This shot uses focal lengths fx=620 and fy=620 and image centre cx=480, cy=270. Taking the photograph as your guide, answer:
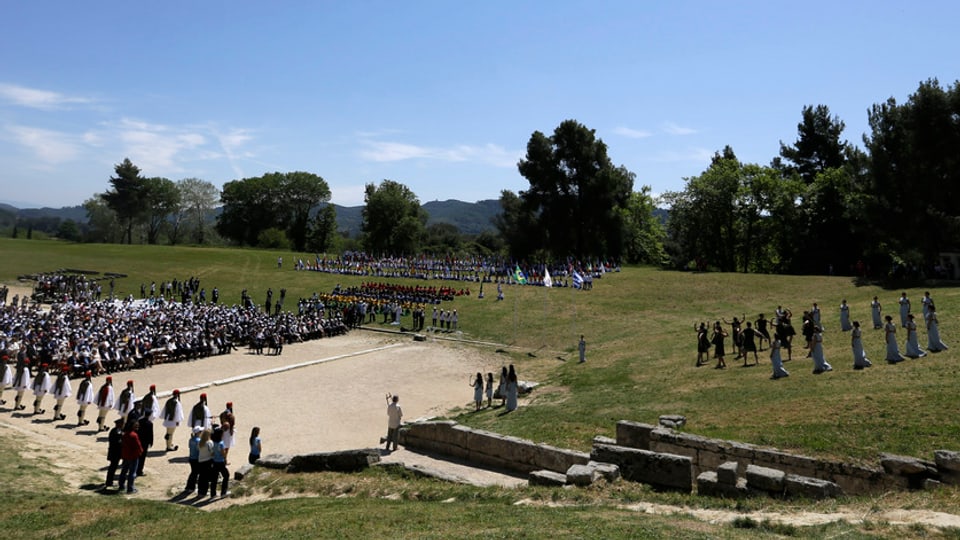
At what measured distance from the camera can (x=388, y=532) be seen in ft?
29.1

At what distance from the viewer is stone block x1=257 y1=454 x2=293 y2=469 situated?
13.9 m

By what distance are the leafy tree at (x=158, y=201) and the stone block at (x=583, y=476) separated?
101345 mm

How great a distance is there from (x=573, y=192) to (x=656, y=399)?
50895 mm

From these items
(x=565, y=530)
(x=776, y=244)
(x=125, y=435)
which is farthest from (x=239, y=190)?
(x=565, y=530)

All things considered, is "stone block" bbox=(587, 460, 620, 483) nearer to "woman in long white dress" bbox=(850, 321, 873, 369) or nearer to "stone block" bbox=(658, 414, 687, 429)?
"stone block" bbox=(658, 414, 687, 429)

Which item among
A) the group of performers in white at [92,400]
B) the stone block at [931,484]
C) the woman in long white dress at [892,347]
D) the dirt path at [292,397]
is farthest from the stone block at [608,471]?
the group of performers in white at [92,400]

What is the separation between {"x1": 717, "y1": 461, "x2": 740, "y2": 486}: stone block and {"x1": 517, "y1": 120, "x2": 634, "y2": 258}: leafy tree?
5660cm

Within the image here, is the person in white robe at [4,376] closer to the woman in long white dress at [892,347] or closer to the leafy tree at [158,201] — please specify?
the woman in long white dress at [892,347]

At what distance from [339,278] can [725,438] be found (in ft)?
152

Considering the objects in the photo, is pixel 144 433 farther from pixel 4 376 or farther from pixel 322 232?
pixel 322 232

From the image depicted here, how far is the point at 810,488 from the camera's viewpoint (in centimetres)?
976

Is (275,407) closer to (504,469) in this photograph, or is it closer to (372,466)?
(372,466)

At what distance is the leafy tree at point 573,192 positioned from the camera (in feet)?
216

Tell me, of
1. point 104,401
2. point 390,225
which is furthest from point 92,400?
point 390,225
